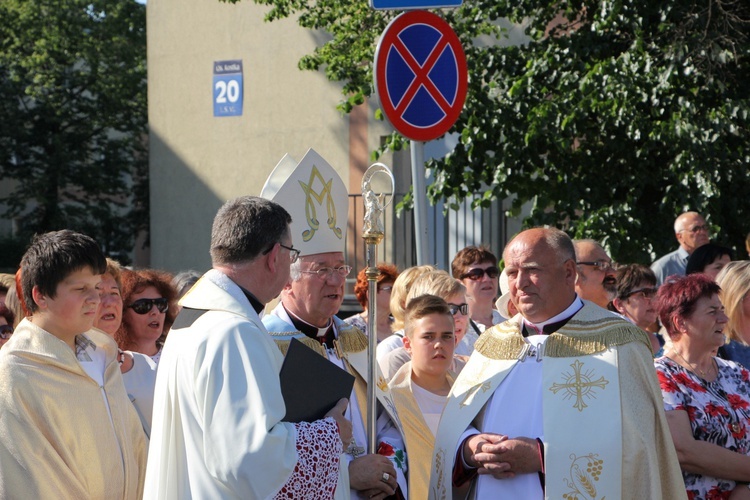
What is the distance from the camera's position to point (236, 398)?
323 cm

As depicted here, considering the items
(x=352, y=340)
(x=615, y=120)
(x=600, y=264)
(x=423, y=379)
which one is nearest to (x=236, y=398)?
(x=352, y=340)

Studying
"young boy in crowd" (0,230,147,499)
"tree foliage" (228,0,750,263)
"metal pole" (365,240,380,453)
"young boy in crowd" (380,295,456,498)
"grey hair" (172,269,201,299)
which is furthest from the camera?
"tree foliage" (228,0,750,263)

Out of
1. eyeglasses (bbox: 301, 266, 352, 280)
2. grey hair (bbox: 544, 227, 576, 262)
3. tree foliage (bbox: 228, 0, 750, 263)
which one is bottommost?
eyeglasses (bbox: 301, 266, 352, 280)

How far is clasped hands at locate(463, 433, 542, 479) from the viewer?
170 inches

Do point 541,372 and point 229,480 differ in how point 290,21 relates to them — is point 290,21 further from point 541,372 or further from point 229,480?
point 229,480

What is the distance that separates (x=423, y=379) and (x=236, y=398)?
2.32 m

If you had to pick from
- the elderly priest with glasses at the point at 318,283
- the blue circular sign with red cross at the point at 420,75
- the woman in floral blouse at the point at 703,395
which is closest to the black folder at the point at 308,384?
the elderly priest with glasses at the point at 318,283

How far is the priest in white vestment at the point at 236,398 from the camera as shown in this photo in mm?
3203

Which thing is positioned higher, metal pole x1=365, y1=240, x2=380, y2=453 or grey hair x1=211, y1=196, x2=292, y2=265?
grey hair x1=211, y1=196, x2=292, y2=265

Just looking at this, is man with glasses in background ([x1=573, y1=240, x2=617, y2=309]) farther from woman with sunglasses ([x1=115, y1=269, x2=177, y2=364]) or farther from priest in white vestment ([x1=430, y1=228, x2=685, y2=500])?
woman with sunglasses ([x1=115, y1=269, x2=177, y2=364])

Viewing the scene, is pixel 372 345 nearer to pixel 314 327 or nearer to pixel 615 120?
pixel 314 327

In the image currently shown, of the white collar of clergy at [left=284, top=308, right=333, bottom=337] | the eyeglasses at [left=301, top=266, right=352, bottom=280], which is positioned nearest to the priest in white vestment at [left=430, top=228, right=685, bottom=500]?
the white collar of clergy at [left=284, top=308, right=333, bottom=337]

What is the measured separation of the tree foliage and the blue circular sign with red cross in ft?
10.4

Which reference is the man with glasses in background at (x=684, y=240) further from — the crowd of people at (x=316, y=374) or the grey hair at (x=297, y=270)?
the grey hair at (x=297, y=270)
